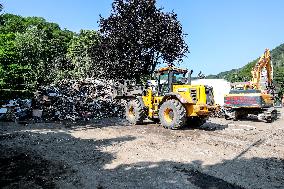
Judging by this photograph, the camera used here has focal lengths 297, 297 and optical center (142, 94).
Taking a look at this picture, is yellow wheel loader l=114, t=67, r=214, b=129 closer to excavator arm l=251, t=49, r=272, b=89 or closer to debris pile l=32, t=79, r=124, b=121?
debris pile l=32, t=79, r=124, b=121

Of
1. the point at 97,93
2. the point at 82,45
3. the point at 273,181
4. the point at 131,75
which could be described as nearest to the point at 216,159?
the point at 273,181

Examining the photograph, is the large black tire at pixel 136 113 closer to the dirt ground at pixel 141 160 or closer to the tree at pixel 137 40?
the dirt ground at pixel 141 160

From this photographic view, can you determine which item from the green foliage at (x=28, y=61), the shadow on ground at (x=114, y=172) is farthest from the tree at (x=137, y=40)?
the shadow on ground at (x=114, y=172)

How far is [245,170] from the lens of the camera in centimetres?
705

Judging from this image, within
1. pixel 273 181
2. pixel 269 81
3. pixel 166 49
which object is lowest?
pixel 273 181

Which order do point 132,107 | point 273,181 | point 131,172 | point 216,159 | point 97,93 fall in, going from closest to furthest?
point 273,181 < point 131,172 < point 216,159 < point 132,107 < point 97,93

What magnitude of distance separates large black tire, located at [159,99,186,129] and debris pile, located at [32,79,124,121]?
5.78 metres

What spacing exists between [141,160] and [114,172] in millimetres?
1180

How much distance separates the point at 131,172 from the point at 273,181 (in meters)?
3.08

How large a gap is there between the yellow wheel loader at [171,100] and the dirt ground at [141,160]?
145 centimetres

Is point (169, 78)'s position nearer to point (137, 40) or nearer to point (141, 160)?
point (141, 160)

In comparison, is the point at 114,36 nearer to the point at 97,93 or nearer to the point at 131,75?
the point at 131,75

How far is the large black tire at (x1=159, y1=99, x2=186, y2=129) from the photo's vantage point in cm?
1309

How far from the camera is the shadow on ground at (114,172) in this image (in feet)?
20.0
